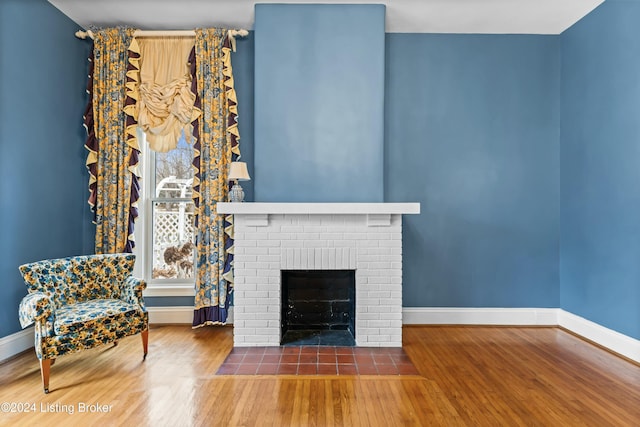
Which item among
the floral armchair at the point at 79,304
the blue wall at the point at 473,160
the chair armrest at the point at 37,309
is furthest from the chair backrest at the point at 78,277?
the blue wall at the point at 473,160

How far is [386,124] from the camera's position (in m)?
3.90

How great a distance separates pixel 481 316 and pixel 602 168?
1.78 m

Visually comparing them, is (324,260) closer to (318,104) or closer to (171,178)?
(318,104)

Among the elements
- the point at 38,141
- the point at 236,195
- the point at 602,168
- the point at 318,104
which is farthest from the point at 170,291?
the point at 602,168

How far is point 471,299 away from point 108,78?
4.30 metres

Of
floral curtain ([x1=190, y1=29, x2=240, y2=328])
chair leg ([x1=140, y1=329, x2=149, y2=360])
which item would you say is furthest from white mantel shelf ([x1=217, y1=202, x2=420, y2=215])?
chair leg ([x1=140, y1=329, x2=149, y2=360])

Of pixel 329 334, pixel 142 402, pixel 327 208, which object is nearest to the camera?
pixel 142 402

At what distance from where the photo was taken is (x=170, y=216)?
4.00 meters

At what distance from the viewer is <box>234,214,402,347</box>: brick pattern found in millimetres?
3268

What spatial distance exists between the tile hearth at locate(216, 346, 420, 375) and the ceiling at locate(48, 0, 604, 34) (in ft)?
10.1

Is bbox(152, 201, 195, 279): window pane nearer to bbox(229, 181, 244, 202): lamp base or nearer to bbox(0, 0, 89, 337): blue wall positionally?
bbox(0, 0, 89, 337): blue wall

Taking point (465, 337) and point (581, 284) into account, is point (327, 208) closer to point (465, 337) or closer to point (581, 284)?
point (465, 337)

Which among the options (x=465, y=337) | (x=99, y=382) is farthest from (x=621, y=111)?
(x=99, y=382)

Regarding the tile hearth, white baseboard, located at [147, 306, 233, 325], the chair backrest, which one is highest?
the chair backrest
